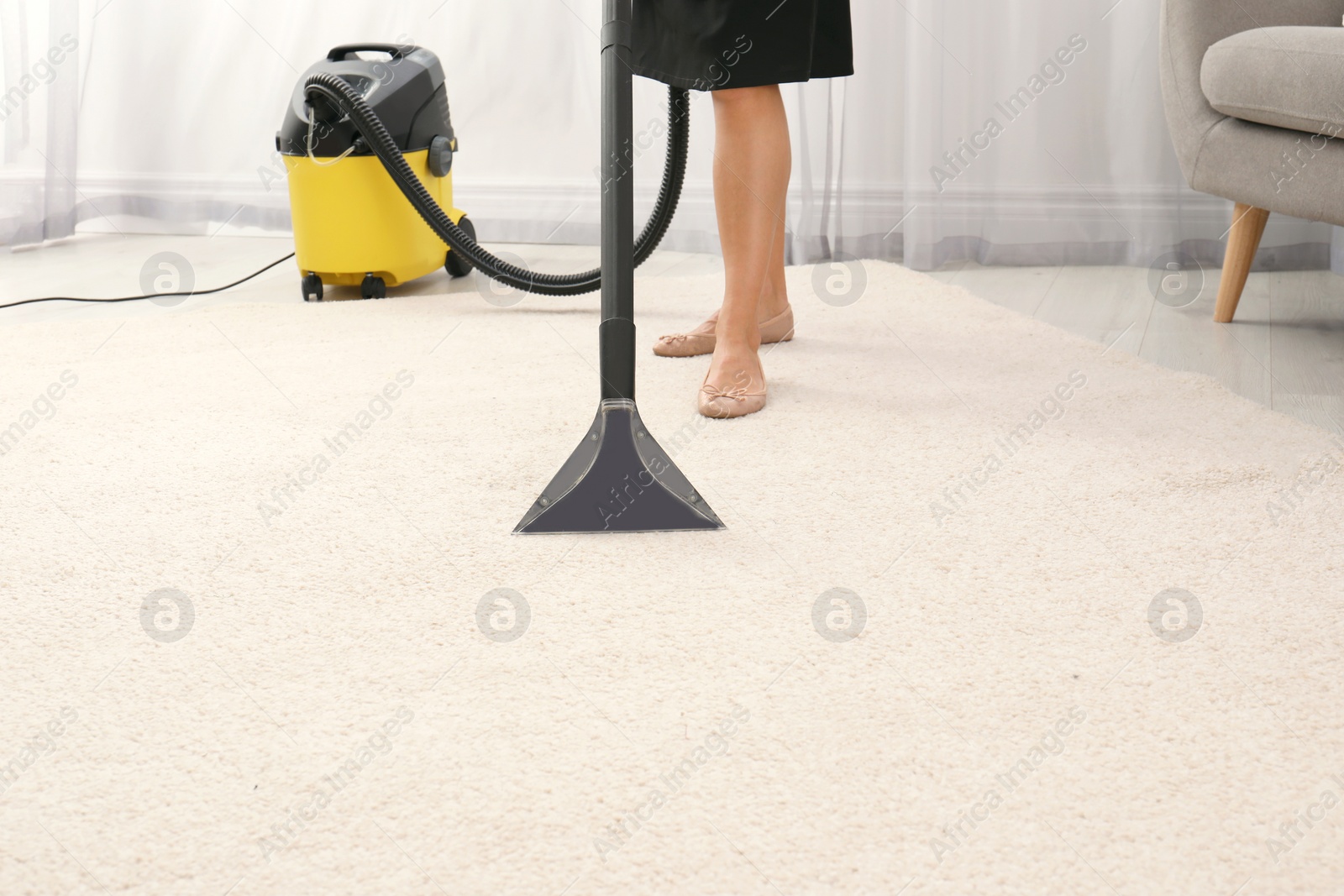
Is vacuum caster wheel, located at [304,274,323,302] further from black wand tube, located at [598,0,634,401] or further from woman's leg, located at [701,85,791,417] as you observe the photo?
black wand tube, located at [598,0,634,401]

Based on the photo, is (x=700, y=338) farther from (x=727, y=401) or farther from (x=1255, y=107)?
(x=1255, y=107)

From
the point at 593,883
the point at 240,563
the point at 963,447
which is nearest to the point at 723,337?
the point at 963,447

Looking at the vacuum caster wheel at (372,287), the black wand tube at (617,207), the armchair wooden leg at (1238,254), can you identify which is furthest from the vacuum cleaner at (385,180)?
the armchair wooden leg at (1238,254)

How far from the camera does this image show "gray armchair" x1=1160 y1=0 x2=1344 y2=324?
151 centimetres

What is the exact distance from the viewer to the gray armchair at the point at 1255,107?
1.51m

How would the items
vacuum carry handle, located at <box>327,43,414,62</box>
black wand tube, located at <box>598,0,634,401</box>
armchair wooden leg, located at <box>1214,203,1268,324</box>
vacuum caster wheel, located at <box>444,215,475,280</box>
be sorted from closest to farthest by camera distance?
black wand tube, located at <box>598,0,634,401</box>, armchair wooden leg, located at <box>1214,203,1268,324</box>, vacuum carry handle, located at <box>327,43,414,62</box>, vacuum caster wheel, located at <box>444,215,475,280</box>

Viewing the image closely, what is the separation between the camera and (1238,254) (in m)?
1.79

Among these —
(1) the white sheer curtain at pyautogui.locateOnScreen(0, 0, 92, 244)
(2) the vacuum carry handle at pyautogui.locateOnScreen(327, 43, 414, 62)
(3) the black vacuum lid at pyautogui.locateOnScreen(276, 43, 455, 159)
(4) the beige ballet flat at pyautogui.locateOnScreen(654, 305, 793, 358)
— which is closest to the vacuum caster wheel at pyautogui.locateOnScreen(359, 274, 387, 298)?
(3) the black vacuum lid at pyautogui.locateOnScreen(276, 43, 455, 159)

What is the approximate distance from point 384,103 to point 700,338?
77 cm

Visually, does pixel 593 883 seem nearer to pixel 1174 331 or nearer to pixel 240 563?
pixel 240 563

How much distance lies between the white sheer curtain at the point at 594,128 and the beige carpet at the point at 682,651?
106cm

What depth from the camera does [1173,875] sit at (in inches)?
22.6

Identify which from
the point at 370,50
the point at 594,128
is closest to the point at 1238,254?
the point at 594,128

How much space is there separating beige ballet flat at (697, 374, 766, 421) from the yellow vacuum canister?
0.89 m
